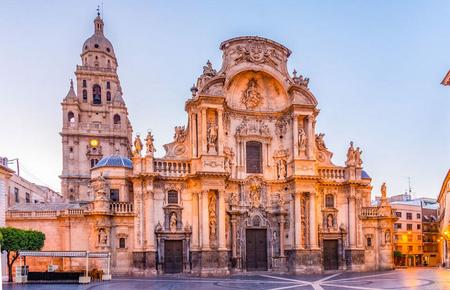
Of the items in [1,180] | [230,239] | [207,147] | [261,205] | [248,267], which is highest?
[207,147]

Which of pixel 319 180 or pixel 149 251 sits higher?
pixel 319 180

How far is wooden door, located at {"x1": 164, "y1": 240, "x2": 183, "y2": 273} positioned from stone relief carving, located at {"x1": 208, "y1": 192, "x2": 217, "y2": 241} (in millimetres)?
2736

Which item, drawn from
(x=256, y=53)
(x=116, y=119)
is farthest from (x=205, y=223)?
(x=116, y=119)

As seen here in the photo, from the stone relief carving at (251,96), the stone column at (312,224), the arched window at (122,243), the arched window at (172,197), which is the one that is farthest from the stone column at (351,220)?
the arched window at (122,243)

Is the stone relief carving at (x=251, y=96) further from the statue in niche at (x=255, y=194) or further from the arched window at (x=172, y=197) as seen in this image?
the arched window at (x=172, y=197)

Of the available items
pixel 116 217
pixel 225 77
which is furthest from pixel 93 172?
pixel 225 77

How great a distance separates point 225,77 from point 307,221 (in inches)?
552

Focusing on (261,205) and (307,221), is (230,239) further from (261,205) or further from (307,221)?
(307,221)

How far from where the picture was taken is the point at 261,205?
36.9m

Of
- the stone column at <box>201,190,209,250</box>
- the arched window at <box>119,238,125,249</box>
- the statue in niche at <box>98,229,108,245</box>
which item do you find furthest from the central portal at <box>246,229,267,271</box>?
the statue in niche at <box>98,229,108,245</box>

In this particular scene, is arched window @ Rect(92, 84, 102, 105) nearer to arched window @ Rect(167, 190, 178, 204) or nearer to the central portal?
arched window @ Rect(167, 190, 178, 204)

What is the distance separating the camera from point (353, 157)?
3853cm

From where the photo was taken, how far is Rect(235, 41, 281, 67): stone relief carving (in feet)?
122

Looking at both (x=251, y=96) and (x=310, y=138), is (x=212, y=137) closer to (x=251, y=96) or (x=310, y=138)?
(x=251, y=96)
